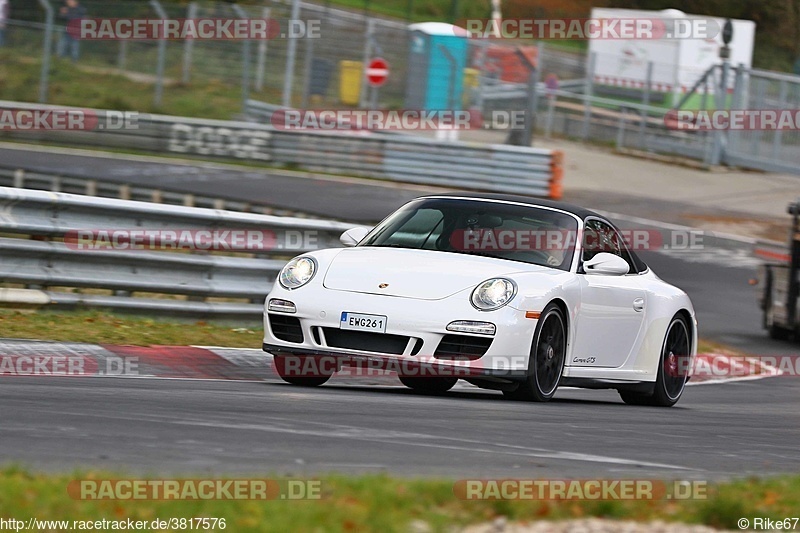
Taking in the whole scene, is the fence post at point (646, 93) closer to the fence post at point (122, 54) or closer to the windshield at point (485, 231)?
the fence post at point (122, 54)

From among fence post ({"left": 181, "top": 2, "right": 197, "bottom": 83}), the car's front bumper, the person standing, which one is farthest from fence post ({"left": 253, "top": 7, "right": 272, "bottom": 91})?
the car's front bumper

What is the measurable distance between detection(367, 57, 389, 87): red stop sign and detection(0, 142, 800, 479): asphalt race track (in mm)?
19270

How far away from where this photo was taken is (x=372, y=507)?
484 cm

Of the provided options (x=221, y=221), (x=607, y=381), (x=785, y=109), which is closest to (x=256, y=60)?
(x=785, y=109)

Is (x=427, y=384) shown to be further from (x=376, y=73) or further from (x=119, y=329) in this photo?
(x=376, y=73)

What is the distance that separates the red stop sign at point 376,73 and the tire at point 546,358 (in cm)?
2101

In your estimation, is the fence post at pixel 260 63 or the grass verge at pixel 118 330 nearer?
the grass verge at pixel 118 330

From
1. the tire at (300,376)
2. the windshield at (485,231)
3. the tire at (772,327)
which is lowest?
the tire at (772,327)

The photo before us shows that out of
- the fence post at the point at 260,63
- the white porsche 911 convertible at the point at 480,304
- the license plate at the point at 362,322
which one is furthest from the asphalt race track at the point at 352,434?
the fence post at the point at 260,63

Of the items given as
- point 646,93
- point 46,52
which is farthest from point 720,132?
point 46,52

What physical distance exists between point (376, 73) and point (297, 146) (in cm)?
236

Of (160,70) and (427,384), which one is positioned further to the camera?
(160,70)

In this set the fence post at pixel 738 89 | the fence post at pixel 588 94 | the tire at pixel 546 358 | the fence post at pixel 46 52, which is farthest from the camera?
the fence post at pixel 588 94

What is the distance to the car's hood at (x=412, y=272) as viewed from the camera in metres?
8.72
